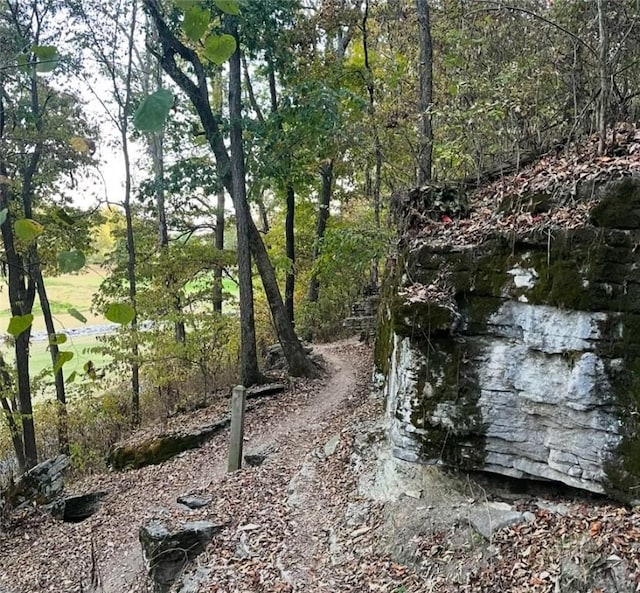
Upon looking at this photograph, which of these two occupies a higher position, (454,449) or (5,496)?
(454,449)

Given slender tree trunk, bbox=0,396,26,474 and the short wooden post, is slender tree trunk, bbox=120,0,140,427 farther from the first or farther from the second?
the short wooden post

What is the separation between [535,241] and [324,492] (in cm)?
346

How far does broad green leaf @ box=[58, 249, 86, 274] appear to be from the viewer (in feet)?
2.71

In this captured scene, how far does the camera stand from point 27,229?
3.14 feet

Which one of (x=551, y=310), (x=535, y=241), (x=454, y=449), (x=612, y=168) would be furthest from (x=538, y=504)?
(x=612, y=168)

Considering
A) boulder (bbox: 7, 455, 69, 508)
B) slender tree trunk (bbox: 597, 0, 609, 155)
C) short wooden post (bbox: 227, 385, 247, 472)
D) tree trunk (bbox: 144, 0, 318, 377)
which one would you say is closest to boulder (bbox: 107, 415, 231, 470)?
boulder (bbox: 7, 455, 69, 508)

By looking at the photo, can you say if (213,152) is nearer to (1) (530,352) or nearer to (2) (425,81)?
(2) (425,81)

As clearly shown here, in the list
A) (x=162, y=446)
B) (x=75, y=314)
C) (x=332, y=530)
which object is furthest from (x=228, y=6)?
(x=162, y=446)

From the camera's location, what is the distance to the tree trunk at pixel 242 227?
9695 millimetres

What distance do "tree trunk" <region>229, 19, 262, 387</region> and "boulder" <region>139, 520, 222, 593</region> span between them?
516cm

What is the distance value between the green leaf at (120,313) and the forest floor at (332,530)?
3537mm

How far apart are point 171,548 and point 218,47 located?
5.47 meters

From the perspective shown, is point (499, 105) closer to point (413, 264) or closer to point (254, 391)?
point (413, 264)

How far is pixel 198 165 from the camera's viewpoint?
10.4 metres
